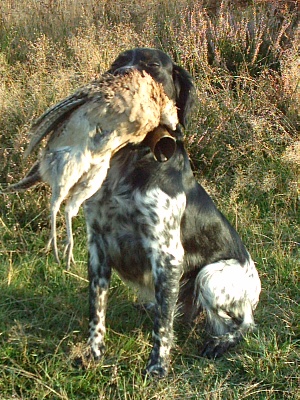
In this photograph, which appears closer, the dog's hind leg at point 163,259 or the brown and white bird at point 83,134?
the brown and white bird at point 83,134

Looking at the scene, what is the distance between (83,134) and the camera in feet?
8.79

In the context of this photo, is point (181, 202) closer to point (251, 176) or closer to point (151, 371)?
point (151, 371)

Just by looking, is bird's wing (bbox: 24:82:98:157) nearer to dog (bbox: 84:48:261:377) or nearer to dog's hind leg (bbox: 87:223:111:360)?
dog (bbox: 84:48:261:377)

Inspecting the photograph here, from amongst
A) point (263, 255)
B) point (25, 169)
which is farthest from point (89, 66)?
point (263, 255)

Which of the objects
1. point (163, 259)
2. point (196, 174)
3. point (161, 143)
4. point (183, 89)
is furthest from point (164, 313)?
point (196, 174)

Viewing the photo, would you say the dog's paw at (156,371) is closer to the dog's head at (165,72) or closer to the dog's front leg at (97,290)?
the dog's front leg at (97,290)

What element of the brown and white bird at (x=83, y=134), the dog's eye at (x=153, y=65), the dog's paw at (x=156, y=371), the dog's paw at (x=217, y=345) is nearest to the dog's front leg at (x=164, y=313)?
the dog's paw at (x=156, y=371)

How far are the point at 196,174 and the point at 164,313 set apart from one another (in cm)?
211

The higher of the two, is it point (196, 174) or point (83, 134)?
point (83, 134)

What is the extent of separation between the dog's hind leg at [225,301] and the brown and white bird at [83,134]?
3.75 ft

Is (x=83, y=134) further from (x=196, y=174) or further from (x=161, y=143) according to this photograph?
(x=196, y=174)

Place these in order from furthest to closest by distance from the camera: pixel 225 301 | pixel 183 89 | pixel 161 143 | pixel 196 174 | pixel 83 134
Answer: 1. pixel 196 174
2. pixel 225 301
3. pixel 183 89
4. pixel 161 143
5. pixel 83 134

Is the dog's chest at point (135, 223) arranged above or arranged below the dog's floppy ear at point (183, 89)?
below

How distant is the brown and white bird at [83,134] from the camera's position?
2.63m
